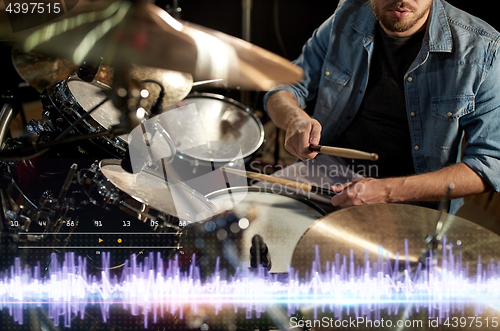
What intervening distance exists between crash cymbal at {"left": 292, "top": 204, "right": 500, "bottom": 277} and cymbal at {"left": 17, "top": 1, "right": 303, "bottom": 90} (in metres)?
0.30

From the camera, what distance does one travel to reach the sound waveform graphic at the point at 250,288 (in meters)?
0.61

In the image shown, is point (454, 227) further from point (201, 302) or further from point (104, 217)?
point (104, 217)

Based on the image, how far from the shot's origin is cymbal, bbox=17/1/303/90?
58 cm

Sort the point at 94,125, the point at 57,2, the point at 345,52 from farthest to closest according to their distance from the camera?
1. the point at 345,52
2. the point at 57,2
3. the point at 94,125

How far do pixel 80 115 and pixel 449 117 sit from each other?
3.21ft

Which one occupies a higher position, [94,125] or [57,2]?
[57,2]

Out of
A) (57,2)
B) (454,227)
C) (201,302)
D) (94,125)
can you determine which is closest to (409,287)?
(454,227)

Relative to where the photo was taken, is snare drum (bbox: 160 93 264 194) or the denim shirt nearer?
the denim shirt

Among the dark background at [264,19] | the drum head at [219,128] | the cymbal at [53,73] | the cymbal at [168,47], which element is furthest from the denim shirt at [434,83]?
the dark background at [264,19]

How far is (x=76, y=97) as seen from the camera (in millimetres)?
740

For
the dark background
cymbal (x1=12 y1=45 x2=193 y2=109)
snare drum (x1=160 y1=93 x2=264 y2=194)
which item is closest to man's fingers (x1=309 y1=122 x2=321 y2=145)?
snare drum (x1=160 y1=93 x2=264 y2=194)

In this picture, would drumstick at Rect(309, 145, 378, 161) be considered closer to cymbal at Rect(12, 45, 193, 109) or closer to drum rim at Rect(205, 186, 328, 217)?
drum rim at Rect(205, 186, 328, 217)

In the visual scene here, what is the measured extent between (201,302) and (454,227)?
1.85 ft

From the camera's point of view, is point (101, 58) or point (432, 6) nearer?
point (101, 58)
